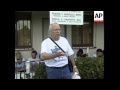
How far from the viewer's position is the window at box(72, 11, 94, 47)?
37.9 feet

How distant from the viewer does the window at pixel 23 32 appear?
11.1m

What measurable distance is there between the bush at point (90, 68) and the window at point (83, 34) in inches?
144

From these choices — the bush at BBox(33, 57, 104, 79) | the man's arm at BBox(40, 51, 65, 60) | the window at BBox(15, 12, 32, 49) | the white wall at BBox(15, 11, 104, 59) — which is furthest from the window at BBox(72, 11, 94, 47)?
the man's arm at BBox(40, 51, 65, 60)

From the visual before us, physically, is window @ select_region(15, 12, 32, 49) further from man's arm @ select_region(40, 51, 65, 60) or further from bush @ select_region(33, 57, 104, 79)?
man's arm @ select_region(40, 51, 65, 60)

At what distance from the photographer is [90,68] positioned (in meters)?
7.77

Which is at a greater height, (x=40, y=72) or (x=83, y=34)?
→ (x=83, y=34)

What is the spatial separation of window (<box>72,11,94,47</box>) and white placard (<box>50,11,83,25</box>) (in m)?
3.46

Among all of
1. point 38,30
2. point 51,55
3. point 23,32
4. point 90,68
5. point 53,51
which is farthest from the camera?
point 23,32

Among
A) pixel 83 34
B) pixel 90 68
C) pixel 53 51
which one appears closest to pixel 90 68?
pixel 90 68

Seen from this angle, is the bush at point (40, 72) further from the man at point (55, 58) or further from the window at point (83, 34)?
the window at point (83, 34)

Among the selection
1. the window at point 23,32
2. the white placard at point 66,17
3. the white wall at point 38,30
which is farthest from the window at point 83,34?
the white placard at point 66,17

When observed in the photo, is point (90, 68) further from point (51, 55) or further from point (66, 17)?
point (51, 55)

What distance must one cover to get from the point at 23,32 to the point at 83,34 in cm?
213
